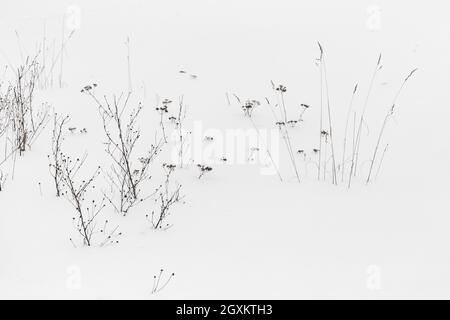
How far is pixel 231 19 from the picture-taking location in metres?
6.45

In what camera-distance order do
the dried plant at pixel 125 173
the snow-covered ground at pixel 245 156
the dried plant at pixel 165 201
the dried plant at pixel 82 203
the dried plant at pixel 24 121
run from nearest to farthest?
1. the snow-covered ground at pixel 245 156
2. the dried plant at pixel 82 203
3. the dried plant at pixel 165 201
4. the dried plant at pixel 125 173
5. the dried plant at pixel 24 121

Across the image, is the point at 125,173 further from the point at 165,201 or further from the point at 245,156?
the point at 245,156

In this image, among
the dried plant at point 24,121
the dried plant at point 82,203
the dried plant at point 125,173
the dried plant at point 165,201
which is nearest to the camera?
the dried plant at point 82,203

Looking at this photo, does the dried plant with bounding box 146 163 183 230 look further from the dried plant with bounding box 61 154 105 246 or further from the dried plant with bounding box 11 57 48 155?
the dried plant with bounding box 11 57 48 155

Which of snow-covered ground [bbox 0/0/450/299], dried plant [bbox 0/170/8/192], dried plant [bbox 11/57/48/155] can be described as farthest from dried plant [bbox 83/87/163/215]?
dried plant [bbox 0/170/8/192]

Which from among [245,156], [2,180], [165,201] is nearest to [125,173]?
[165,201]

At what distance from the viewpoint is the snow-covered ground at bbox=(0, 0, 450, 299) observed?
279 centimetres

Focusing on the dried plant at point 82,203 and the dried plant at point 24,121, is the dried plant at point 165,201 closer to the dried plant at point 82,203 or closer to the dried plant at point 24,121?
the dried plant at point 82,203

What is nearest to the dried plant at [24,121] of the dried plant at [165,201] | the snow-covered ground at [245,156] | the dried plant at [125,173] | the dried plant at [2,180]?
the snow-covered ground at [245,156]

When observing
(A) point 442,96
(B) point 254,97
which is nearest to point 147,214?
(B) point 254,97

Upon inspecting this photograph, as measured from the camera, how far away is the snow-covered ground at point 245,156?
2787 mm

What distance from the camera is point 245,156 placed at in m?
4.10
